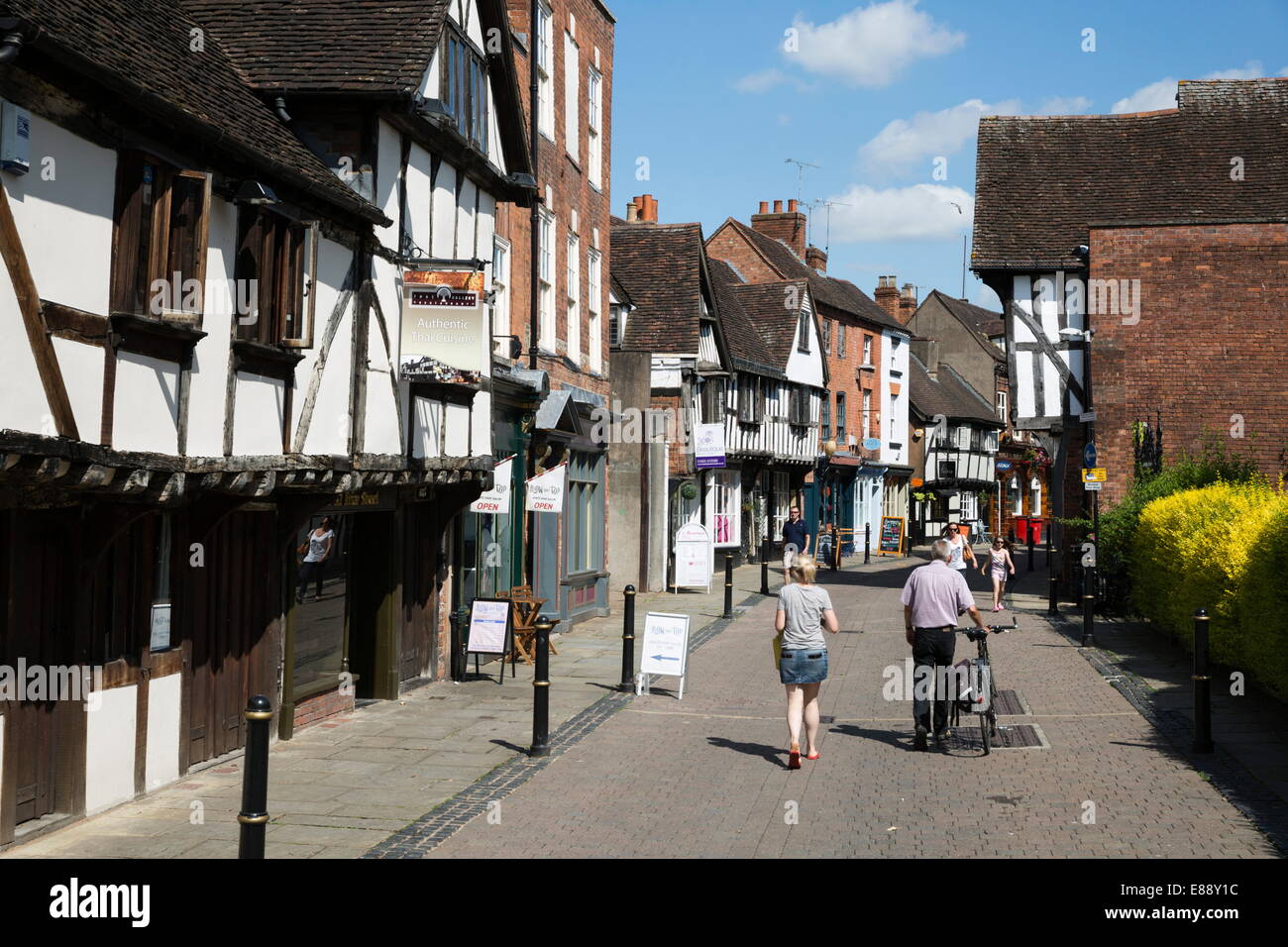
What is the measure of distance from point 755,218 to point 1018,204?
22248 millimetres

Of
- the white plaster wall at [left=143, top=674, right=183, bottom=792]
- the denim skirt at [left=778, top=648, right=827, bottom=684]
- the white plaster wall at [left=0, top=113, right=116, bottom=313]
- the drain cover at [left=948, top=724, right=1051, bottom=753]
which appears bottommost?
the drain cover at [left=948, top=724, right=1051, bottom=753]

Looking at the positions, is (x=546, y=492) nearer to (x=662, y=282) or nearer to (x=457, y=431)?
(x=457, y=431)

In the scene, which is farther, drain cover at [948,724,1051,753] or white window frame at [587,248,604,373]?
white window frame at [587,248,604,373]

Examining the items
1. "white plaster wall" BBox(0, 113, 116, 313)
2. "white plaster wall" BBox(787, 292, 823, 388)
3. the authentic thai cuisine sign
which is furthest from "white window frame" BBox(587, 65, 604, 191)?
"white plaster wall" BBox(787, 292, 823, 388)

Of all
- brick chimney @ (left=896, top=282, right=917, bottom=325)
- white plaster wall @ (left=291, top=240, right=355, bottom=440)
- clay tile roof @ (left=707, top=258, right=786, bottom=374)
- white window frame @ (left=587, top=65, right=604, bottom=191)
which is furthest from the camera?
brick chimney @ (left=896, top=282, right=917, bottom=325)

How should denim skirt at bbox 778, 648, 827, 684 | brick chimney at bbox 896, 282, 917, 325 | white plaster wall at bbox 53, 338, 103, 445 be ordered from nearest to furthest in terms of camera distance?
white plaster wall at bbox 53, 338, 103, 445
denim skirt at bbox 778, 648, 827, 684
brick chimney at bbox 896, 282, 917, 325

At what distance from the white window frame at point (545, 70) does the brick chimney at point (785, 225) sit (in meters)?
29.6

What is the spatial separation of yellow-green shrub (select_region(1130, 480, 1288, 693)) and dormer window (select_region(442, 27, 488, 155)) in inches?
375

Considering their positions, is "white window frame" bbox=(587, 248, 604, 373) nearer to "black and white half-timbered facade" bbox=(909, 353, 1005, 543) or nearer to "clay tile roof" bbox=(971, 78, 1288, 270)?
"clay tile roof" bbox=(971, 78, 1288, 270)

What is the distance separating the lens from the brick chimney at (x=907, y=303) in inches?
2446

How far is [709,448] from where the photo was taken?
95.4ft

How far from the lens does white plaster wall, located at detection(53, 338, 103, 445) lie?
7848 millimetres

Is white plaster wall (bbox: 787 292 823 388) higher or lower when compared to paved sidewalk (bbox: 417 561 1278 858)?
higher
